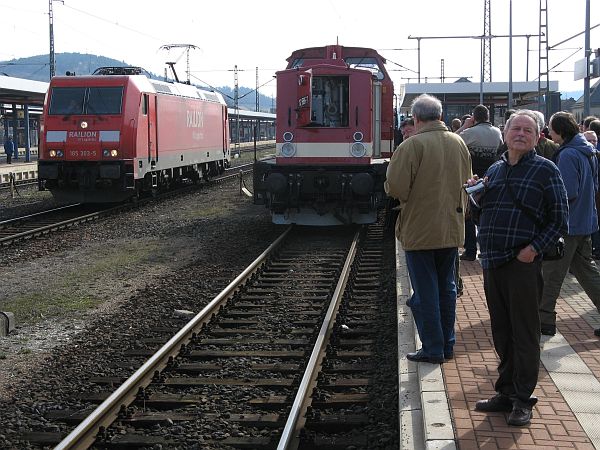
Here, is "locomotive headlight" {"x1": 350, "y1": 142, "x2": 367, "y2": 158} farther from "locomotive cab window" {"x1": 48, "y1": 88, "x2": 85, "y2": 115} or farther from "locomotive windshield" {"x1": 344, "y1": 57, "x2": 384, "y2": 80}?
"locomotive cab window" {"x1": 48, "y1": 88, "x2": 85, "y2": 115}

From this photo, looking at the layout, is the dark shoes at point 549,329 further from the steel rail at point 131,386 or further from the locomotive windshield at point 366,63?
the locomotive windshield at point 366,63

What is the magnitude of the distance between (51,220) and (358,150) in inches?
278

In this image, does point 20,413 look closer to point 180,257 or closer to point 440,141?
point 440,141

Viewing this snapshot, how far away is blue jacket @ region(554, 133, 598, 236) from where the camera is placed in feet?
21.3

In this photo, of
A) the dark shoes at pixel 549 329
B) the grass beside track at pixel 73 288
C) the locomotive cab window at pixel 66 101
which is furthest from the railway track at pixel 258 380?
the locomotive cab window at pixel 66 101

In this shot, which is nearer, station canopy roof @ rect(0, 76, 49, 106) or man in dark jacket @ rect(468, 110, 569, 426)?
man in dark jacket @ rect(468, 110, 569, 426)

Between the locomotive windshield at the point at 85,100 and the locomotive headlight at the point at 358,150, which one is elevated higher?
the locomotive windshield at the point at 85,100

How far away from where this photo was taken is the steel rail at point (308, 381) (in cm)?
509

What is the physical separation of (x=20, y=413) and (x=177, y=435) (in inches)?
51.3

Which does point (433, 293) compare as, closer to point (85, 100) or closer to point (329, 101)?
point (329, 101)

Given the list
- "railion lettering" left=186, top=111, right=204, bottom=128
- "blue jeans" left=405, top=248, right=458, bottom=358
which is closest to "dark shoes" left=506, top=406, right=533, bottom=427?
"blue jeans" left=405, top=248, right=458, bottom=358

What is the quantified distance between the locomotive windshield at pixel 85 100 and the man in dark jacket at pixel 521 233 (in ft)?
46.9

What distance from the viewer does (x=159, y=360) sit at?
22.0 feet

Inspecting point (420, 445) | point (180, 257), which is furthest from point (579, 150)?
point (180, 257)
